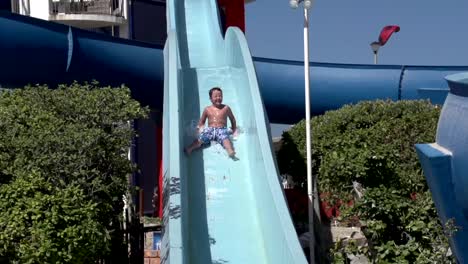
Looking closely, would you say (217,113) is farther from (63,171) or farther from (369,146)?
(63,171)

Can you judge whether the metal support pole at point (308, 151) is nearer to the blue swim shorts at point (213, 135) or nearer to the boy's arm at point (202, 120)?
the blue swim shorts at point (213, 135)

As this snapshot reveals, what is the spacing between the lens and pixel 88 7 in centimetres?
2122

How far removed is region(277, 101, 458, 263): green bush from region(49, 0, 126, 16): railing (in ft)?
30.4

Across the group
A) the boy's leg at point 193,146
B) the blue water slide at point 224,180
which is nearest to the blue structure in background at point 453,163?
the blue water slide at point 224,180

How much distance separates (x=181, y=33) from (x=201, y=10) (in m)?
1.23

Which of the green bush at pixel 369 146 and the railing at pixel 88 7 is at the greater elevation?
the railing at pixel 88 7

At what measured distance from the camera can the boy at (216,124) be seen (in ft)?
39.4

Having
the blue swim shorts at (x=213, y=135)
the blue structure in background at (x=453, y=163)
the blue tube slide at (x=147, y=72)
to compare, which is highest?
the blue tube slide at (x=147, y=72)

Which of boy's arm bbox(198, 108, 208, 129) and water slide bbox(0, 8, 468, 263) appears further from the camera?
boy's arm bbox(198, 108, 208, 129)

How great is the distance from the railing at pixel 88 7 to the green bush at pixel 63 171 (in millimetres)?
11063

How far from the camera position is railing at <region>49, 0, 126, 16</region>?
2085 centimetres

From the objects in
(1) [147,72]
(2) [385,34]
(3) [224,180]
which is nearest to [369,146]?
(3) [224,180]

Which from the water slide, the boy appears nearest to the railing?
the water slide

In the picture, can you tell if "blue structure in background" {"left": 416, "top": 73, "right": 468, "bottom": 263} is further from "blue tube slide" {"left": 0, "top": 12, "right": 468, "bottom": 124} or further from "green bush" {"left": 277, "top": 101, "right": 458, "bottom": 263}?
"blue tube slide" {"left": 0, "top": 12, "right": 468, "bottom": 124}
